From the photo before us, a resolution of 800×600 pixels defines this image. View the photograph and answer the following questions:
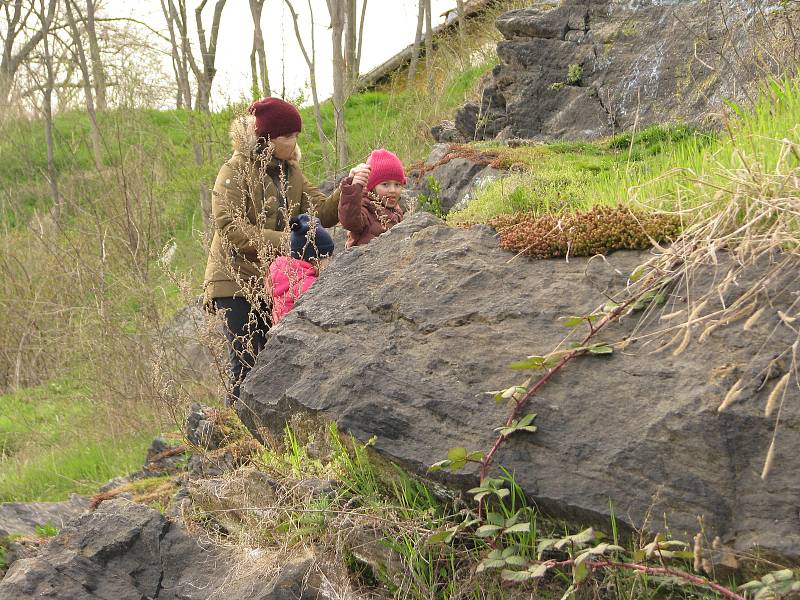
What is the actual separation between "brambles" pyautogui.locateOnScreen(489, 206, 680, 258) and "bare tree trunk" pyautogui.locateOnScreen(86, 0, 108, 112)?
977cm

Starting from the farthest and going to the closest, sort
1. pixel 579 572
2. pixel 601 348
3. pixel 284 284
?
pixel 284 284 < pixel 601 348 < pixel 579 572

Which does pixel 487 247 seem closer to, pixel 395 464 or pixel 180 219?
pixel 395 464

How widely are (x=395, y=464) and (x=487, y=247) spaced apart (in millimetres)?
1191

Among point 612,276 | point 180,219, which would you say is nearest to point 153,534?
point 612,276

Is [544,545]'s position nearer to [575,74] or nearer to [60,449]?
[60,449]

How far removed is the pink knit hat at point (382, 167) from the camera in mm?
6219

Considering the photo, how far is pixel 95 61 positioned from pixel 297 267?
8438 millimetres

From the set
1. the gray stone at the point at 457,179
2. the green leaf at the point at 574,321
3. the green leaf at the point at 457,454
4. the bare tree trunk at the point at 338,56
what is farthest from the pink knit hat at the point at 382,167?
the bare tree trunk at the point at 338,56

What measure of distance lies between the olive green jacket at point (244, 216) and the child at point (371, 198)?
0.83 ft

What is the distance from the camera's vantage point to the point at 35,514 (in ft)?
19.8

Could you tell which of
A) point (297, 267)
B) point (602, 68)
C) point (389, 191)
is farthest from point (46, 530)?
point (602, 68)

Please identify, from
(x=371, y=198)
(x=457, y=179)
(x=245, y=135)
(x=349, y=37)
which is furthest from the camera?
(x=349, y=37)

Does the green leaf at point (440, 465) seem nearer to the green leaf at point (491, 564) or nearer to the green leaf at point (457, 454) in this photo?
the green leaf at point (457, 454)

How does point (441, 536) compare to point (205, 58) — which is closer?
point (441, 536)
